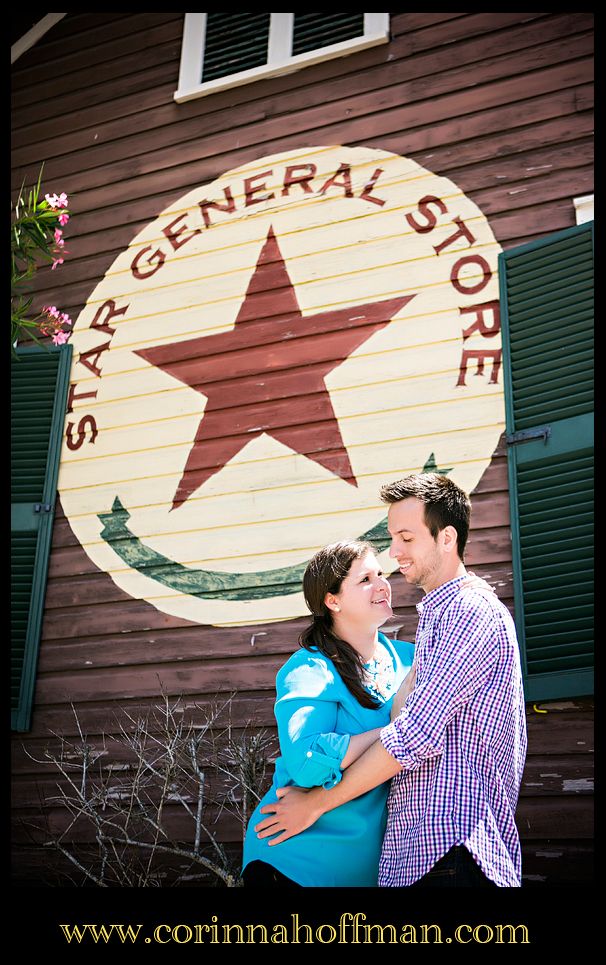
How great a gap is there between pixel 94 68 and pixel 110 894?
557 centimetres

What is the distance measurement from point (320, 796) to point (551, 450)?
2.30 metres

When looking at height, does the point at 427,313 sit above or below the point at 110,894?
above

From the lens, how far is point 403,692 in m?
2.92

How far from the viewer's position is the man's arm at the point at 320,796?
2688 mm

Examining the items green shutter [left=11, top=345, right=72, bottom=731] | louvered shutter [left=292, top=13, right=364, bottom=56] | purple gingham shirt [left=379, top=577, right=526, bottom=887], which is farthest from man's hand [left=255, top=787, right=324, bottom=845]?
louvered shutter [left=292, top=13, right=364, bottom=56]

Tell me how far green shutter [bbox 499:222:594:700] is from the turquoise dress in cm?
151

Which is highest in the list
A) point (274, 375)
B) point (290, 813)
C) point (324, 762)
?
point (274, 375)

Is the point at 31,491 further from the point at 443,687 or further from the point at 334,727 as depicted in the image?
the point at 443,687

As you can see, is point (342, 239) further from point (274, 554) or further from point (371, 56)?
point (274, 554)

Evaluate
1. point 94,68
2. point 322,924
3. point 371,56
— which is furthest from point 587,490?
point 94,68

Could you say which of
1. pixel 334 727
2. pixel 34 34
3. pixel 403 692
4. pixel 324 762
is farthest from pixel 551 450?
pixel 34 34

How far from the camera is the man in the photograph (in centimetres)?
258

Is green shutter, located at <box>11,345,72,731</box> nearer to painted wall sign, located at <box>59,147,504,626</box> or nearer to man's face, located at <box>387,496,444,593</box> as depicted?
painted wall sign, located at <box>59,147,504,626</box>

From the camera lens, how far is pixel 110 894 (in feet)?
8.71
